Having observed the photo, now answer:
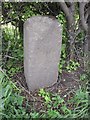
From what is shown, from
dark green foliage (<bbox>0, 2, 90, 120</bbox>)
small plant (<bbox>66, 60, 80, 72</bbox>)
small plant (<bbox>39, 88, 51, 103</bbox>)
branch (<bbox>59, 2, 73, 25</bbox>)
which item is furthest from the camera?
small plant (<bbox>66, 60, 80, 72</bbox>)

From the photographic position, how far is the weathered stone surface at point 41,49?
233cm

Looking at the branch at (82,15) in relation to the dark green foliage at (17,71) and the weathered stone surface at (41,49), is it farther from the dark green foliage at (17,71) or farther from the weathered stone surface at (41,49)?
the weathered stone surface at (41,49)

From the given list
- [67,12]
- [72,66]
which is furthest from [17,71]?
[67,12]

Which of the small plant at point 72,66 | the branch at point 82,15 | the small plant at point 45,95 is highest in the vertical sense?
the branch at point 82,15

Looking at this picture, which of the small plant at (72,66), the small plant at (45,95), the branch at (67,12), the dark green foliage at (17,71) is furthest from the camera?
the small plant at (72,66)

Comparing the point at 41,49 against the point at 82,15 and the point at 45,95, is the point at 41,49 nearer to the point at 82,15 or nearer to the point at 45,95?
the point at 45,95

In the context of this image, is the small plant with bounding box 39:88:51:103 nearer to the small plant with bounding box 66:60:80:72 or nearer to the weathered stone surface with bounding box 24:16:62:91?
the weathered stone surface with bounding box 24:16:62:91

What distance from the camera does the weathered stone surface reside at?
2.33 m

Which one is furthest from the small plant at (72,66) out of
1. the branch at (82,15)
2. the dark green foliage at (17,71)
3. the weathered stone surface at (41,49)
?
the branch at (82,15)

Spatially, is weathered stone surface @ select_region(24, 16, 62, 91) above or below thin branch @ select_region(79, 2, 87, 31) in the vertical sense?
below

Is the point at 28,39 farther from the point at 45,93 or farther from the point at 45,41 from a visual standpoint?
the point at 45,93

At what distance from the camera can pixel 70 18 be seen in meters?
2.63

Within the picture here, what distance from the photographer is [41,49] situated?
7.82ft

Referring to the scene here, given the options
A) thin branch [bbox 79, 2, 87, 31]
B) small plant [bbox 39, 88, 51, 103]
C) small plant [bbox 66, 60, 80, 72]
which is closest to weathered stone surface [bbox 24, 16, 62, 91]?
small plant [bbox 39, 88, 51, 103]
